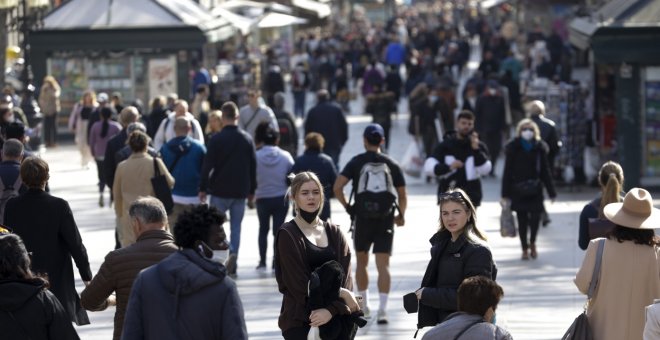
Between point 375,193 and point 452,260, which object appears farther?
point 375,193

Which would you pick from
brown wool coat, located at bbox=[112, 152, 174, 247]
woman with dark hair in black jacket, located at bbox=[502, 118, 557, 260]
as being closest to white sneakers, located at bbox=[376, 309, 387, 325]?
brown wool coat, located at bbox=[112, 152, 174, 247]

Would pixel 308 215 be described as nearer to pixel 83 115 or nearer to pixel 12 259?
pixel 12 259

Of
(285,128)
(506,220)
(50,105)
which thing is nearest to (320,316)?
(506,220)

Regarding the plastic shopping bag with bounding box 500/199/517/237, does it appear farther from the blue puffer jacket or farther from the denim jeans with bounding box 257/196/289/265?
the blue puffer jacket

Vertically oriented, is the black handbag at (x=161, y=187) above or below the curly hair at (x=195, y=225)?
below

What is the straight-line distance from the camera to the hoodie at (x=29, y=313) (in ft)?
24.8

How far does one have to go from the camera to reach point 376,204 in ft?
43.2

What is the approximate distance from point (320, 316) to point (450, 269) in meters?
0.78

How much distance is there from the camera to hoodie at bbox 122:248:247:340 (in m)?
7.26

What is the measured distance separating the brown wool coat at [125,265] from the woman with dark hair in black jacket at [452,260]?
1487 mm

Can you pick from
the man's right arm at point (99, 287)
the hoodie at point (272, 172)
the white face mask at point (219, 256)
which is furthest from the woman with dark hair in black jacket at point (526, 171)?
the white face mask at point (219, 256)

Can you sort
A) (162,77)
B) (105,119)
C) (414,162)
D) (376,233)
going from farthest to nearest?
(162,77)
(414,162)
(105,119)
(376,233)

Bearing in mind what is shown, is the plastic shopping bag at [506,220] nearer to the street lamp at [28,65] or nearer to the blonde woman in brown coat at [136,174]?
the blonde woman in brown coat at [136,174]

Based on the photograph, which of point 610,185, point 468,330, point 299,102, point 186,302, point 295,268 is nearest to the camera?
point 468,330
